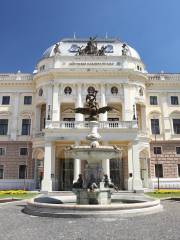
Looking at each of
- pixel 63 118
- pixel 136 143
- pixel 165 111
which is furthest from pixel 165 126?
pixel 63 118

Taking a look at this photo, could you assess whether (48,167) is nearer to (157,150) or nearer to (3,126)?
(3,126)

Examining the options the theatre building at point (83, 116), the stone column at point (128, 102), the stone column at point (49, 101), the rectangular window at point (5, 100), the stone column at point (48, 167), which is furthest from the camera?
the rectangular window at point (5, 100)

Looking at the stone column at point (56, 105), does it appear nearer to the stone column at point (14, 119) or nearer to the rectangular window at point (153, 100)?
the stone column at point (14, 119)

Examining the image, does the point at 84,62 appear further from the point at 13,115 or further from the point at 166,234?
the point at 166,234

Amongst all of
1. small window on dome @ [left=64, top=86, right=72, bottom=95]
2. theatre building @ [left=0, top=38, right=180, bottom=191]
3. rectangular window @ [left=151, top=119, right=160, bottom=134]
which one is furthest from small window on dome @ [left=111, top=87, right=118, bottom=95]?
rectangular window @ [left=151, top=119, right=160, bottom=134]

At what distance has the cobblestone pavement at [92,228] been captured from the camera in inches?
340

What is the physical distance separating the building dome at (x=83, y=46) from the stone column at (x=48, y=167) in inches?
665

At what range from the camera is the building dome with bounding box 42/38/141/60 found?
144 feet

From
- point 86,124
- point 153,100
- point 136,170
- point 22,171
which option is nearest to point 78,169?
point 86,124

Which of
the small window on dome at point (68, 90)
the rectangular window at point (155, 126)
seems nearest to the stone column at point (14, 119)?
the small window on dome at point (68, 90)

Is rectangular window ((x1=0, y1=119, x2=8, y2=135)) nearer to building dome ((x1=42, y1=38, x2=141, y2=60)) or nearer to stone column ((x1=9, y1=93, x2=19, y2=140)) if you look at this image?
stone column ((x1=9, y1=93, x2=19, y2=140))

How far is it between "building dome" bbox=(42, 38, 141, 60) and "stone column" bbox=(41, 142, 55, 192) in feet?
55.4

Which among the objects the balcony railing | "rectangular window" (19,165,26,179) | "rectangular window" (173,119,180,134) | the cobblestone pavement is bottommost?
the cobblestone pavement

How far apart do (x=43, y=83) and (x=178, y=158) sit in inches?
962
